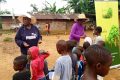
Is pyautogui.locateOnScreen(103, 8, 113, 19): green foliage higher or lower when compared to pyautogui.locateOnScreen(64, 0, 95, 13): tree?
higher

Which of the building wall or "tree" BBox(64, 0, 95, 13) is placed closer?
the building wall

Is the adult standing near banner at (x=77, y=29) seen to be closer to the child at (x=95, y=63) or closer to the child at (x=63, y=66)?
the child at (x=63, y=66)

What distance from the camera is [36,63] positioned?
17.5 ft

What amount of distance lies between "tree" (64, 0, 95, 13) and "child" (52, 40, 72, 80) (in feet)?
111

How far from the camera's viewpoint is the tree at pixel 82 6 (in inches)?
1534

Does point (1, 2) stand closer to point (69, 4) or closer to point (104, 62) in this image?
point (69, 4)

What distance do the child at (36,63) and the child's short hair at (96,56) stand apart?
8.66ft

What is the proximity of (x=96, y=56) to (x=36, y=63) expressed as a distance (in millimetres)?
2772

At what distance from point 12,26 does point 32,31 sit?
36.4 m

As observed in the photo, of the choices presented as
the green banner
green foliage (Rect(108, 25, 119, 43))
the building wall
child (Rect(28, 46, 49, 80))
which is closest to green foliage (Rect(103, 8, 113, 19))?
the green banner

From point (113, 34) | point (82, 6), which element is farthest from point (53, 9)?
point (113, 34)

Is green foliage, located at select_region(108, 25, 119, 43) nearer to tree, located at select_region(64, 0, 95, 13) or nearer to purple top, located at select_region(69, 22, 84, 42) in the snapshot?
purple top, located at select_region(69, 22, 84, 42)

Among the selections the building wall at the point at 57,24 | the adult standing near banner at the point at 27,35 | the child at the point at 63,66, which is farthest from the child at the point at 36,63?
the building wall at the point at 57,24

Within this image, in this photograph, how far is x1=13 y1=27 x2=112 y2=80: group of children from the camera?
2686mm
